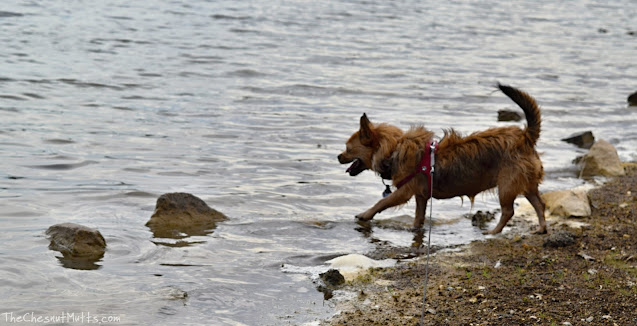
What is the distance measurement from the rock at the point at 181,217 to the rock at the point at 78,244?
706 mm

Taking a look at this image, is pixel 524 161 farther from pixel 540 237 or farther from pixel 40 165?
pixel 40 165

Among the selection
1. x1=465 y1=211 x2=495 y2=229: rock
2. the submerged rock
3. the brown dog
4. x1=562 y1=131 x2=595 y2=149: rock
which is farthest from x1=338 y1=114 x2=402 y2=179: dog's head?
x1=562 y1=131 x2=595 y2=149: rock

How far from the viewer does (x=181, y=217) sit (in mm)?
7109

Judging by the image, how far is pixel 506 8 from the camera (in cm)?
3466

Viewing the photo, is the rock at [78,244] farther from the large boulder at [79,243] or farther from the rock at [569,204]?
the rock at [569,204]

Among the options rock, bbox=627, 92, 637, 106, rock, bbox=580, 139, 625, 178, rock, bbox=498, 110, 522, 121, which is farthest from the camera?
rock, bbox=627, 92, 637, 106

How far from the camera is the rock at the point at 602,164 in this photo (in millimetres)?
9683

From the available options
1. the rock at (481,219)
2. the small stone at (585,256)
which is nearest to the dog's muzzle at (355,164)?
the rock at (481,219)

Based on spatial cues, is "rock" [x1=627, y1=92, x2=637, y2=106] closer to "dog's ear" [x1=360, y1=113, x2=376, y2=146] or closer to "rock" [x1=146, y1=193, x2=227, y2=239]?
"dog's ear" [x1=360, y1=113, x2=376, y2=146]

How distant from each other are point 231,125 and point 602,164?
508cm

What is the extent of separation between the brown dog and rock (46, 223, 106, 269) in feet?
8.59

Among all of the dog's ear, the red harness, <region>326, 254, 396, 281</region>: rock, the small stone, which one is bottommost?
<region>326, 254, 396, 281</region>: rock

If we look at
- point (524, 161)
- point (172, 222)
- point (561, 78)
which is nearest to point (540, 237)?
point (524, 161)

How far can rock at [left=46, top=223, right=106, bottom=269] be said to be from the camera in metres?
6.08
